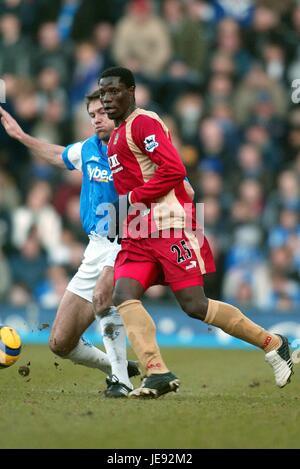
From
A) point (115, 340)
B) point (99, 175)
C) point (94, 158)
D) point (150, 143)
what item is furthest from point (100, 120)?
point (115, 340)

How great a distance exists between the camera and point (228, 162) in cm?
1675

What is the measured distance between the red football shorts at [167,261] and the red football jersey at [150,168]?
4.6 inches

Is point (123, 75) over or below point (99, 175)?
over

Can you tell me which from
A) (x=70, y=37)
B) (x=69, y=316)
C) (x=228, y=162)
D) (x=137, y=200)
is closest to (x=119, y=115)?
(x=137, y=200)

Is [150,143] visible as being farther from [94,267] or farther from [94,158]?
[94,267]

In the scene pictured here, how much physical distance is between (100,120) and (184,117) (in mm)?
8128

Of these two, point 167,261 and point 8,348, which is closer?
point 167,261

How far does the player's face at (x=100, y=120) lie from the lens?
28.9ft

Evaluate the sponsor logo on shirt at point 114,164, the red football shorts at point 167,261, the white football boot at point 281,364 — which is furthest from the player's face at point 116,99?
the white football boot at point 281,364

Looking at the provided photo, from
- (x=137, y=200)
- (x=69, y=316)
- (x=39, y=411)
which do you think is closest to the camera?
(x=39, y=411)

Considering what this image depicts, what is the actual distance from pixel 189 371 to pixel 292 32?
330 inches

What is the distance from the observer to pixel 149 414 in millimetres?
7043

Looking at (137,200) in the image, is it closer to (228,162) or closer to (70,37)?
(228,162)

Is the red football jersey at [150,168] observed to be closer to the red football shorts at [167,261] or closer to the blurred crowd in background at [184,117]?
the red football shorts at [167,261]
